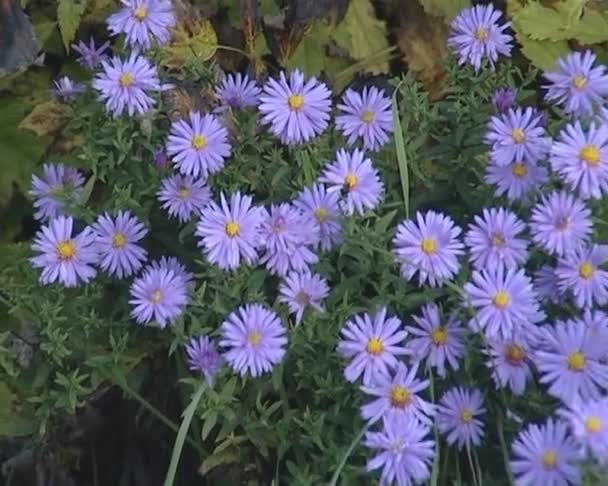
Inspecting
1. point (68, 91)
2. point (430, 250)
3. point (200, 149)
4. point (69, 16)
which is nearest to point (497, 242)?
point (430, 250)

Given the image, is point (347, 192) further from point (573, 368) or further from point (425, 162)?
point (573, 368)

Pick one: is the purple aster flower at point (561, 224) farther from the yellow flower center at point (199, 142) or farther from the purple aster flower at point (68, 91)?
the purple aster flower at point (68, 91)

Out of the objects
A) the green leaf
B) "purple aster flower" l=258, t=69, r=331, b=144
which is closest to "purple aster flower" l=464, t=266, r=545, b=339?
"purple aster flower" l=258, t=69, r=331, b=144

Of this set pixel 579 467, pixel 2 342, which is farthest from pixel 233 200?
pixel 579 467

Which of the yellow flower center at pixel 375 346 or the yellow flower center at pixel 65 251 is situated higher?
the yellow flower center at pixel 65 251

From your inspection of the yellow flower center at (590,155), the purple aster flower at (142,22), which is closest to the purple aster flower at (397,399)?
the yellow flower center at (590,155)

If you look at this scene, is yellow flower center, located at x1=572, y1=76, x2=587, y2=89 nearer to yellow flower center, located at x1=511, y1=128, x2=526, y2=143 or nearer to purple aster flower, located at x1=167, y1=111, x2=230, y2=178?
yellow flower center, located at x1=511, y1=128, x2=526, y2=143
